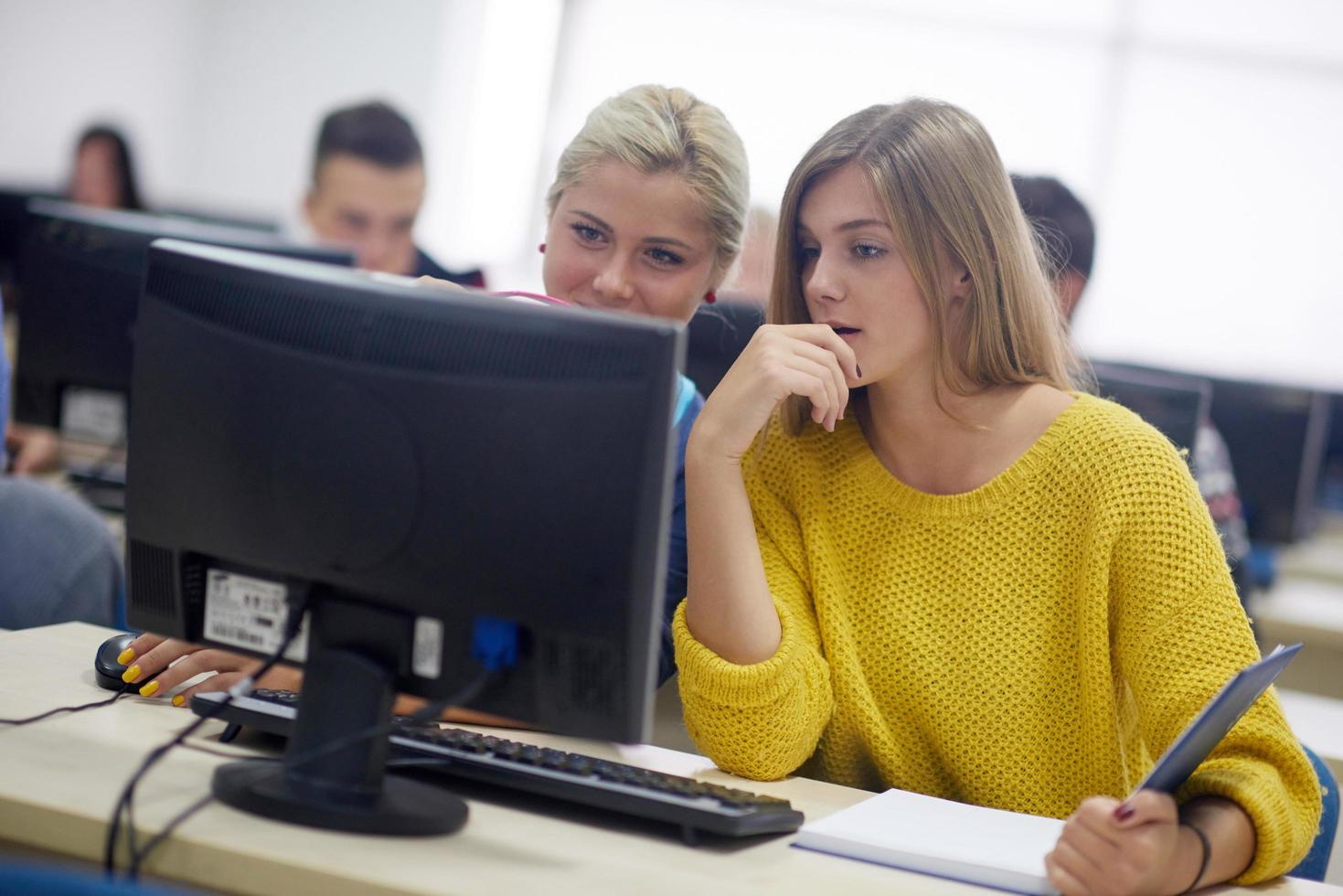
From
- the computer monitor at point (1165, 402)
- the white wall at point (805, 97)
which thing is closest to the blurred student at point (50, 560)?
the computer monitor at point (1165, 402)

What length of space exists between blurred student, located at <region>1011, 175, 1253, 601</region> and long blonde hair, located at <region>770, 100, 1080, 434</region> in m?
0.39

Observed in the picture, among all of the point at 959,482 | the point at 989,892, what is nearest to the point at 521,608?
the point at 989,892

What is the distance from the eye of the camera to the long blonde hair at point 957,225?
1412 mm

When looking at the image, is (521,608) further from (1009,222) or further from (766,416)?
(1009,222)

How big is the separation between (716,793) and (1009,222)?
720mm

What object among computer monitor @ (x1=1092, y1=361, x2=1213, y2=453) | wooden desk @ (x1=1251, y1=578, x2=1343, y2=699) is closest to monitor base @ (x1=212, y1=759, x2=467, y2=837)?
computer monitor @ (x1=1092, y1=361, x2=1213, y2=453)

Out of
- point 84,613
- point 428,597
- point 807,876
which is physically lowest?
point 84,613

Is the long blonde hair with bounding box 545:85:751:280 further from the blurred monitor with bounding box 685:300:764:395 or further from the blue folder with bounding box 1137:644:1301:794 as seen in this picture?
the blue folder with bounding box 1137:644:1301:794

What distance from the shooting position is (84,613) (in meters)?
1.67

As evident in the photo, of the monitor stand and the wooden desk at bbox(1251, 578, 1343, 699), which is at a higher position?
the monitor stand

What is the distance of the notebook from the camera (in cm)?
98

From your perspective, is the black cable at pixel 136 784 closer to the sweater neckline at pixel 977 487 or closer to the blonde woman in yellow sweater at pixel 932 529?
the blonde woman in yellow sweater at pixel 932 529

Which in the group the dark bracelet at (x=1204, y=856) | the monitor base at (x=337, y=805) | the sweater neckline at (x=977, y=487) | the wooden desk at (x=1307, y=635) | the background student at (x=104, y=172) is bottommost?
the wooden desk at (x=1307, y=635)

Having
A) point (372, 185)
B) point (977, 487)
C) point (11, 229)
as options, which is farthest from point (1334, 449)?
point (11, 229)
